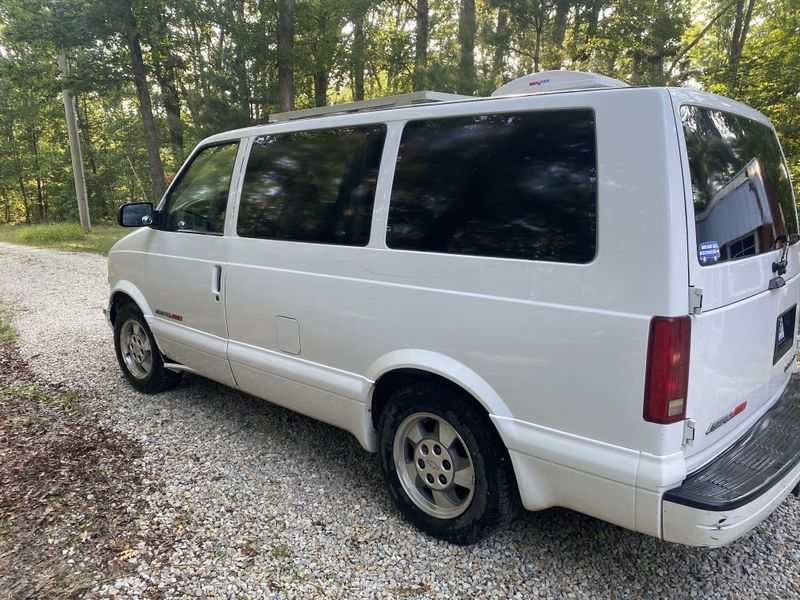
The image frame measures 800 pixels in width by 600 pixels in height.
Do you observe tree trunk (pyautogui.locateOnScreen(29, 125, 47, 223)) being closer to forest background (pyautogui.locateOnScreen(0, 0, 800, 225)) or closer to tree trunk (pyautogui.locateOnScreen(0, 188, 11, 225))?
tree trunk (pyautogui.locateOnScreen(0, 188, 11, 225))

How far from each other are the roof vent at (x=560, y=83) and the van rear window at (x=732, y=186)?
1.42 ft

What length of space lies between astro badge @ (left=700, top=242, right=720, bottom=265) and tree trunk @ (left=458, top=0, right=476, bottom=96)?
1099 centimetres

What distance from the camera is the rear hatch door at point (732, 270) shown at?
1.99 metres

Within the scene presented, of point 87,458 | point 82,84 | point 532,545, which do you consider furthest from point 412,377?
point 82,84

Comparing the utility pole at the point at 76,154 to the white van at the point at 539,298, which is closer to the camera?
the white van at the point at 539,298

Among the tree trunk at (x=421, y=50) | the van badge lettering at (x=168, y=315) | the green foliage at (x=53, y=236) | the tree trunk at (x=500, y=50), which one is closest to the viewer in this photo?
the van badge lettering at (x=168, y=315)

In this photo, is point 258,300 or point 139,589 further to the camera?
point 258,300

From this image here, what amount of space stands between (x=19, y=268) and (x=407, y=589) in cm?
1409

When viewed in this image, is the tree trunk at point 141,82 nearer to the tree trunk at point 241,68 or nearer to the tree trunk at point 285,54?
the tree trunk at point 241,68

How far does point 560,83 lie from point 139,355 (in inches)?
159

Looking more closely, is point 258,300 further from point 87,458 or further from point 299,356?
point 87,458

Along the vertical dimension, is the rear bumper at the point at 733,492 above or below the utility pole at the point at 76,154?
below

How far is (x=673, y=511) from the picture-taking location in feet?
6.34

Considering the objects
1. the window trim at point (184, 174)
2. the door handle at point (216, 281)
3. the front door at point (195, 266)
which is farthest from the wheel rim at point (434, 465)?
the window trim at point (184, 174)
